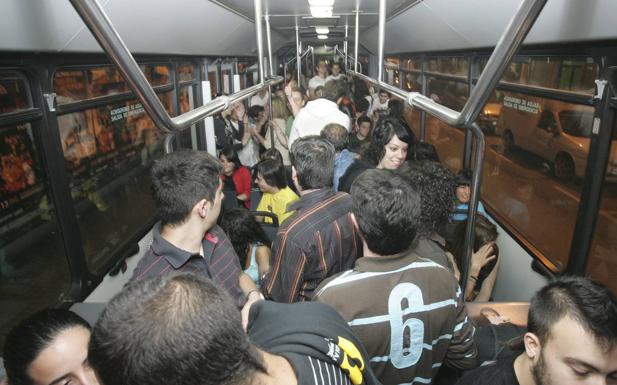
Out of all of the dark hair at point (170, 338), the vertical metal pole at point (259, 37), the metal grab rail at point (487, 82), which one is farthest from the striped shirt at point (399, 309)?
the vertical metal pole at point (259, 37)

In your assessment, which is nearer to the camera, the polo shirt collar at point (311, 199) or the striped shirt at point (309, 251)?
the striped shirt at point (309, 251)

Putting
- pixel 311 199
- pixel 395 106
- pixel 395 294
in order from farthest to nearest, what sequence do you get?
1. pixel 395 106
2. pixel 311 199
3. pixel 395 294

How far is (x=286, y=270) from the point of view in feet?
6.58

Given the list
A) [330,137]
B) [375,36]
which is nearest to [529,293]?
[330,137]

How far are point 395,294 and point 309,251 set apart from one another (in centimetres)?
61

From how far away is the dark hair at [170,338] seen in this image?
2.29ft

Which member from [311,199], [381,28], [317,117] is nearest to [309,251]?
[311,199]

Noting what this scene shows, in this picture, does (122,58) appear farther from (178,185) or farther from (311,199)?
(311,199)

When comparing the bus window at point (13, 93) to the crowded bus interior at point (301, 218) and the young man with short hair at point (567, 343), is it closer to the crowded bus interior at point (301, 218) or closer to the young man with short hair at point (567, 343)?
the crowded bus interior at point (301, 218)

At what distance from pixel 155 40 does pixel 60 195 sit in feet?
4.83

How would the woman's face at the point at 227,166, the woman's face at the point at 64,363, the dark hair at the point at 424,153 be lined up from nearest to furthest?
the woman's face at the point at 64,363, the dark hair at the point at 424,153, the woman's face at the point at 227,166

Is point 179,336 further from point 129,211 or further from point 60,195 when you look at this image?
point 129,211

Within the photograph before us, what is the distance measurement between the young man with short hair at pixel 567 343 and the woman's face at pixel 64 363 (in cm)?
134

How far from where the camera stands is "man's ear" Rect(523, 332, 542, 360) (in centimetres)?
135
